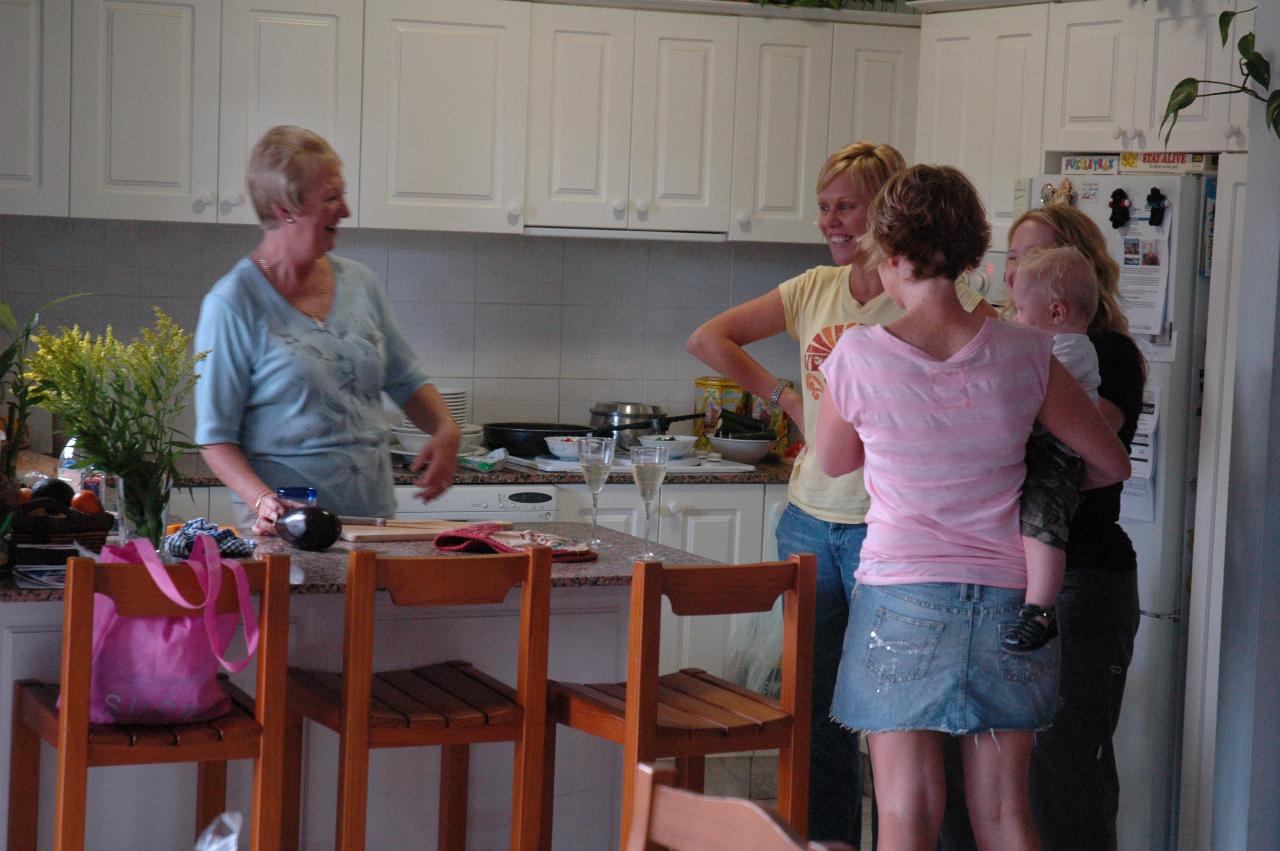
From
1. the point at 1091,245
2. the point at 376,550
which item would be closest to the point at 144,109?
the point at 376,550

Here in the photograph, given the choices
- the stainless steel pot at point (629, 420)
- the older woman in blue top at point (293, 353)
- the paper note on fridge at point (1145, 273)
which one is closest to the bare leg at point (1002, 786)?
the older woman in blue top at point (293, 353)

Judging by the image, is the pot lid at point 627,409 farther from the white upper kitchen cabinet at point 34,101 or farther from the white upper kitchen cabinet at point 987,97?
the white upper kitchen cabinet at point 34,101

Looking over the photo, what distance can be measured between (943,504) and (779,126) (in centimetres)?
247

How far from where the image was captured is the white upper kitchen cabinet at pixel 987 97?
3.86 metres

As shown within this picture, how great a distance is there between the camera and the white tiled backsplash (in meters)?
4.14

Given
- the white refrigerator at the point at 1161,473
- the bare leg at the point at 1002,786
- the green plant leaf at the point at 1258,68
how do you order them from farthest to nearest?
the white refrigerator at the point at 1161,473 → the green plant leaf at the point at 1258,68 → the bare leg at the point at 1002,786

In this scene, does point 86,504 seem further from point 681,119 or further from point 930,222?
point 681,119

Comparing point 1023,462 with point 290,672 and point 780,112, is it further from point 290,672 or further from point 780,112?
point 780,112

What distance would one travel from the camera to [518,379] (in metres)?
4.52

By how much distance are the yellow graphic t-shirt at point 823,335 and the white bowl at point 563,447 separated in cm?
138

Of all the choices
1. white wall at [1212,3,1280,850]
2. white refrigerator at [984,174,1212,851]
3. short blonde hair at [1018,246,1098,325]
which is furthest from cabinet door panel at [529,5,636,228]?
short blonde hair at [1018,246,1098,325]

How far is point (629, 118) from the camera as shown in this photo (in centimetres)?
414

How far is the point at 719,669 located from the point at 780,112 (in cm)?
162

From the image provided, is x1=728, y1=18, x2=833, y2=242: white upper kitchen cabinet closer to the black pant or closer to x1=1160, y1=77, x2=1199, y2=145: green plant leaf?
x1=1160, y1=77, x2=1199, y2=145: green plant leaf
